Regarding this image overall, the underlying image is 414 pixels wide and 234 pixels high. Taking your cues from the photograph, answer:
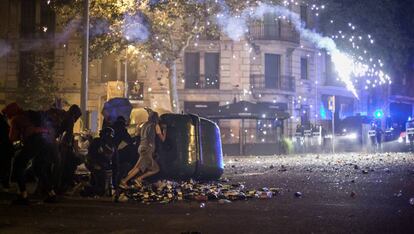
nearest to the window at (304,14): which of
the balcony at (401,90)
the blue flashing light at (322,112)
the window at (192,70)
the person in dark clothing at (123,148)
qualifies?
the blue flashing light at (322,112)

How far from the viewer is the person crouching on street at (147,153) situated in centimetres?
1077

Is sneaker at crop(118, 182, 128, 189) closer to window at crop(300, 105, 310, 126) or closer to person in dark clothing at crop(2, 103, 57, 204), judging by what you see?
person in dark clothing at crop(2, 103, 57, 204)

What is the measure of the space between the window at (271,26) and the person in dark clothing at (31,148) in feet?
105

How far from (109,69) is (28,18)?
6916mm

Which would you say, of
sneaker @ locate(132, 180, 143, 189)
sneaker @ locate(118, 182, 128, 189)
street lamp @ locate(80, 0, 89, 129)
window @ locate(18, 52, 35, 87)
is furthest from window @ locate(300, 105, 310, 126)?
sneaker @ locate(118, 182, 128, 189)

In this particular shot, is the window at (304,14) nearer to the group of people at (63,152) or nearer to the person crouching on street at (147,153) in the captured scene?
the group of people at (63,152)

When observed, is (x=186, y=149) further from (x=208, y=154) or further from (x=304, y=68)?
(x=304, y=68)

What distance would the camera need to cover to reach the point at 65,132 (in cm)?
977

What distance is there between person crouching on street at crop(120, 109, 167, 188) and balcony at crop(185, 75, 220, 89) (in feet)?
88.9

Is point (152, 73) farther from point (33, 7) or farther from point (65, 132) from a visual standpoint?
point (65, 132)

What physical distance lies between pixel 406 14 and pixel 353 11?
144 inches

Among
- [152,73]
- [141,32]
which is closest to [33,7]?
[152,73]

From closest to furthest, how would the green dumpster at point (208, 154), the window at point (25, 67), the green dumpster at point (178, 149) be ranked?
1. the green dumpster at point (178, 149)
2. the green dumpster at point (208, 154)
3. the window at point (25, 67)

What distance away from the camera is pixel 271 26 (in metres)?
40.2
